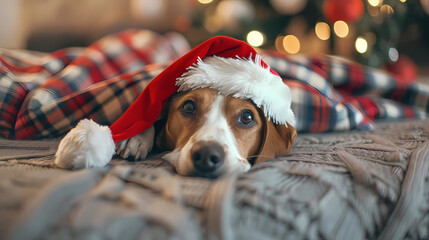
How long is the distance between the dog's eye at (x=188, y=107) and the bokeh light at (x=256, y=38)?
234cm

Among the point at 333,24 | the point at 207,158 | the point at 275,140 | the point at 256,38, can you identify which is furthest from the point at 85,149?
the point at 333,24

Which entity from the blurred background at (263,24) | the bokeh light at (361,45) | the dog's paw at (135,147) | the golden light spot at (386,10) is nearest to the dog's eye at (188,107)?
the dog's paw at (135,147)

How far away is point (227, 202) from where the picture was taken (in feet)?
2.08

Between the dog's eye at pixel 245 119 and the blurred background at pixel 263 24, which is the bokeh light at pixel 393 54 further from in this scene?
the dog's eye at pixel 245 119

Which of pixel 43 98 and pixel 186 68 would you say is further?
pixel 43 98

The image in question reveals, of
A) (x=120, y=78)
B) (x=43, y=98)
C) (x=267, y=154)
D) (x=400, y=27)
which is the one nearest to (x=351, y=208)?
(x=267, y=154)

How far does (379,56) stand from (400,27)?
16.7 inches

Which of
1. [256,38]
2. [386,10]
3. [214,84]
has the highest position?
[386,10]

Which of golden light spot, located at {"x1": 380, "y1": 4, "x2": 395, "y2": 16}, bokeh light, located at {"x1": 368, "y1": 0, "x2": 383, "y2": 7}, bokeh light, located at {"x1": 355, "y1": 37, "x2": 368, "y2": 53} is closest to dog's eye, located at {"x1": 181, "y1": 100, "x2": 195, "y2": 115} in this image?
bokeh light, located at {"x1": 355, "y1": 37, "x2": 368, "y2": 53}

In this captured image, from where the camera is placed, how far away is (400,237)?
0.72 meters

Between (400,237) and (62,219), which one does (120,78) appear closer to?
(62,219)

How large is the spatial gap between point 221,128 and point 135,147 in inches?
12.3

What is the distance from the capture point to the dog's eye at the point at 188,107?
1.16m

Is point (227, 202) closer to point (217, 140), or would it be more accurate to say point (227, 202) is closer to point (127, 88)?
point (217, 140)
